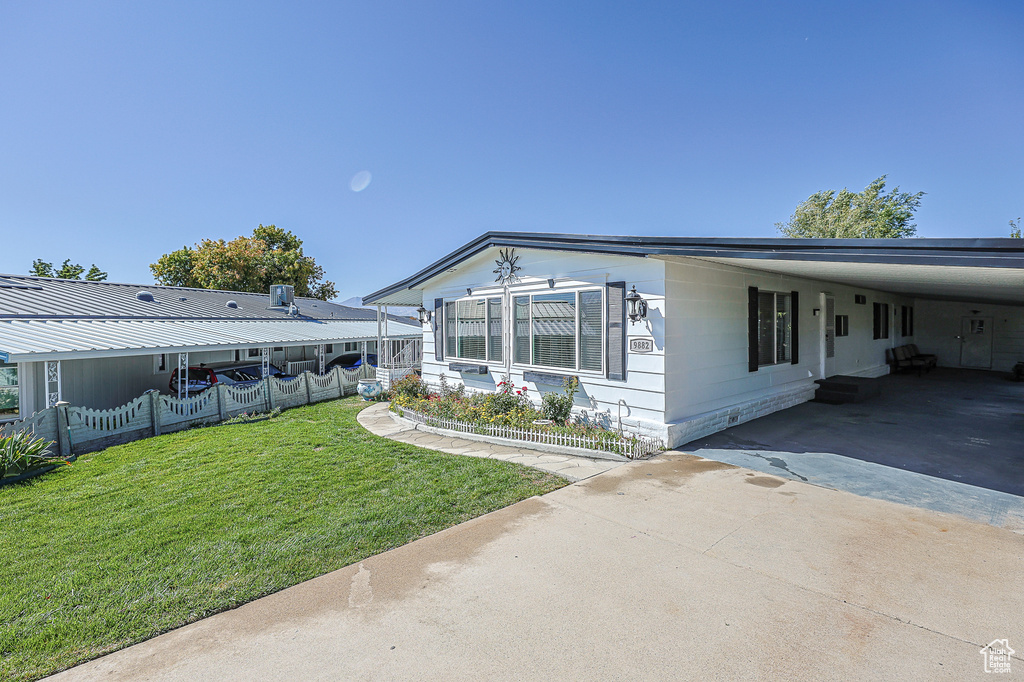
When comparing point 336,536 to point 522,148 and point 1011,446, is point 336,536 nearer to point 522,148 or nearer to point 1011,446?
point 1011,446

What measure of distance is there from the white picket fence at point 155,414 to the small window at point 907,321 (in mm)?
20552

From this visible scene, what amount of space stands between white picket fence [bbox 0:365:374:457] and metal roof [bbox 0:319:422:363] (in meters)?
1.12

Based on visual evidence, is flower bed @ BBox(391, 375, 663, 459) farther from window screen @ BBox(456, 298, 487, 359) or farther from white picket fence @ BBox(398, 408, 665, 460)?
A: window screen @ BBox(456, 298, 487, 359)

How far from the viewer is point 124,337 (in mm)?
10359

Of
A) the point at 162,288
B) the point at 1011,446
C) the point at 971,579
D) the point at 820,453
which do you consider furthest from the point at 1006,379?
the point at 162,288

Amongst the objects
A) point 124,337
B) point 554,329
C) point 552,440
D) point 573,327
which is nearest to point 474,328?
point 554,329

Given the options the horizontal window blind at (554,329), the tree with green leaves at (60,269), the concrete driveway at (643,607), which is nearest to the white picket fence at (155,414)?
the concrete driveway at (643,607)

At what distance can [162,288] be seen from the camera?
1828 cm

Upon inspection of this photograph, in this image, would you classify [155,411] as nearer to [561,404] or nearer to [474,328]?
[474,328]

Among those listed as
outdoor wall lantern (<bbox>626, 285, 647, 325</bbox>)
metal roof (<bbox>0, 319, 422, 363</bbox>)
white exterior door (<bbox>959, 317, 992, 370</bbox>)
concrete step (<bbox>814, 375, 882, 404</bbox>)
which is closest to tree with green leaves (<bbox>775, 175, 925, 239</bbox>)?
white exterior door (<bbox>959, 317, 992, 370</bbox>)

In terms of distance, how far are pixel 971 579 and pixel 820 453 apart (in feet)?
11.2

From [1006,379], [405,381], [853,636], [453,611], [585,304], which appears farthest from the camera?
[1006,379]

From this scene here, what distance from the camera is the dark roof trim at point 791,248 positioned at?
13.7 feet

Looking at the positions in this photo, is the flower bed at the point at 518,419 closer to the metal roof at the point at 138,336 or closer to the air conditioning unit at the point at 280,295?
the metal roof at the point at 138,336
